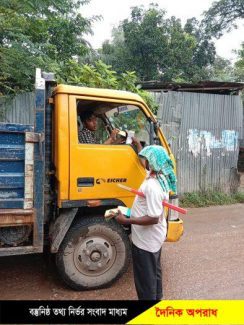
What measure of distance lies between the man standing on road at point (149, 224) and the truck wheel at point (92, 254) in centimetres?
99

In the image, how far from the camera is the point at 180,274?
15.4 feet

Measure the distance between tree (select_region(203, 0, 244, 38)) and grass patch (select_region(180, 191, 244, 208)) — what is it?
14565mm

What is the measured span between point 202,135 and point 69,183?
5846 millimetres

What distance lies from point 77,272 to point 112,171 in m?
1.20

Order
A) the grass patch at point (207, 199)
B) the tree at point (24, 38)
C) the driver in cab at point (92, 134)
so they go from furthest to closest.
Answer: the grass patch at point (207, 199)
the tree at point (24, 38)
the driver in cab at point (92, 134)

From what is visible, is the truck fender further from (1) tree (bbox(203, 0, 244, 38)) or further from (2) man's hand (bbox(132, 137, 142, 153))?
(1) tree (bbox(203, 0, 244, 38))

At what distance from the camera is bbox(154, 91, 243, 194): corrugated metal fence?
8.72 meters

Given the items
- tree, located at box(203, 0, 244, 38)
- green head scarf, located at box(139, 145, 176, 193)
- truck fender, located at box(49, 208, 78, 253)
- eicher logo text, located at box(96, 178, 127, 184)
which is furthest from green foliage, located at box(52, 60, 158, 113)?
tree, located at box(203, 0, 244, 38)

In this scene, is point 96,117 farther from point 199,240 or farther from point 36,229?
point 199,240

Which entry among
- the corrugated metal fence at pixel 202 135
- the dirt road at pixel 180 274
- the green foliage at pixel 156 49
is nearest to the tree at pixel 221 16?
the green foliage at pixel 156 49

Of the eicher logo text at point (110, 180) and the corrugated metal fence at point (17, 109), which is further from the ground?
the corrugated metal fence at point (17, 109)

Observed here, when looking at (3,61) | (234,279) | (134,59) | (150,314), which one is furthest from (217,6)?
(150,314)

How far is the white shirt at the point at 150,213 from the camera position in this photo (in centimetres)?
296

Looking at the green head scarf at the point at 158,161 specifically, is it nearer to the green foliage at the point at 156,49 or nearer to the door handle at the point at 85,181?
the door handle at the point at 85,181
